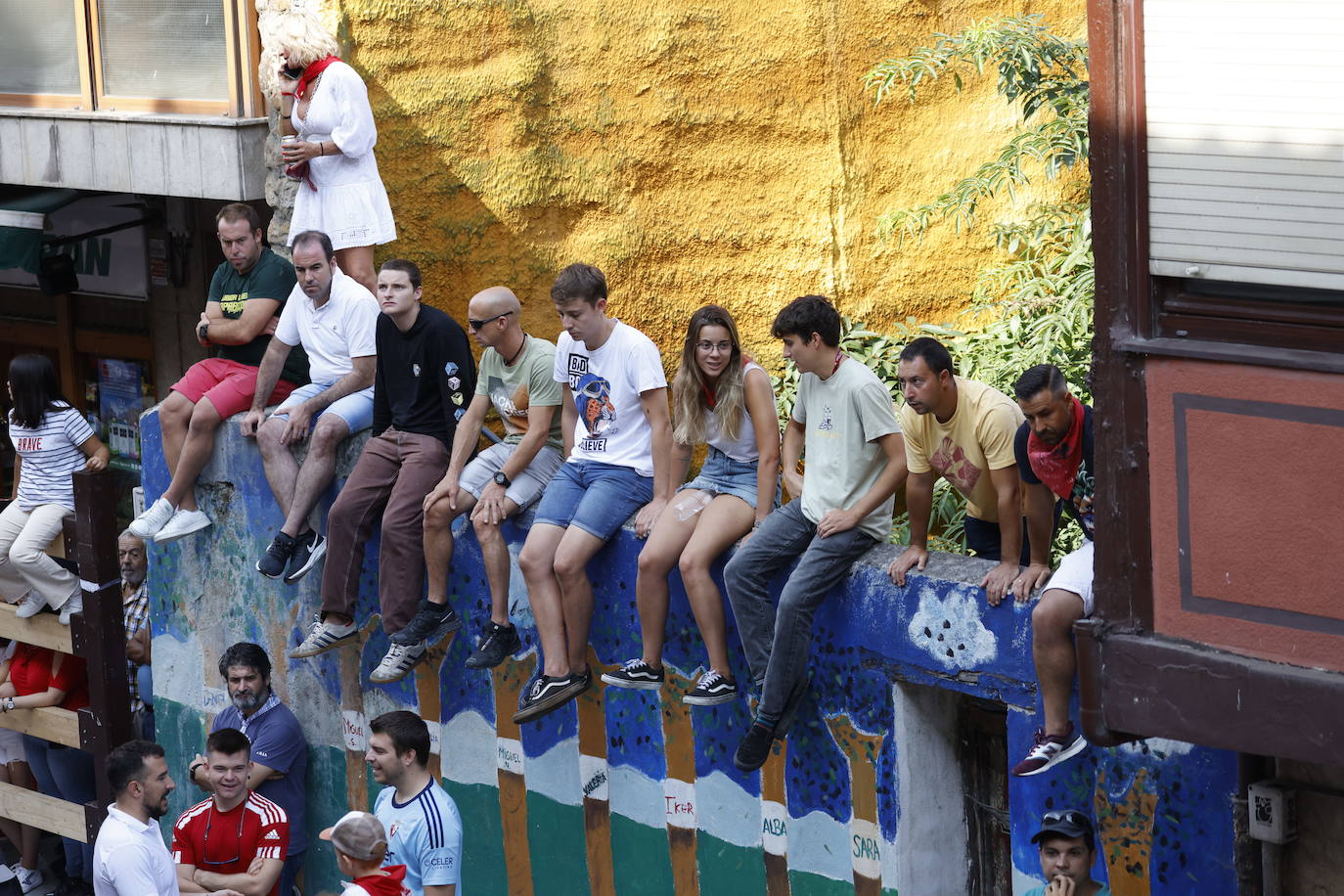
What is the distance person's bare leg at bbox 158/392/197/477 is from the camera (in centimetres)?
840

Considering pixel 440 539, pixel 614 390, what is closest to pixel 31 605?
pixel 440 539

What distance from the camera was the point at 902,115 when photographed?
986 centimetres

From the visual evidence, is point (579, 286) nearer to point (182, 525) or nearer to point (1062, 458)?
point (1062, 458)

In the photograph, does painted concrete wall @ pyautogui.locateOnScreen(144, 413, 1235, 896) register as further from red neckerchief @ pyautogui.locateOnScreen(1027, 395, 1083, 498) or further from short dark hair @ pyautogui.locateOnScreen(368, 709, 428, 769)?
short dark hair @ pyautogui.locateOnScreen(368, 709, 428, 769)

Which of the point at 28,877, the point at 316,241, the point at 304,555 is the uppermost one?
the point at 316,241

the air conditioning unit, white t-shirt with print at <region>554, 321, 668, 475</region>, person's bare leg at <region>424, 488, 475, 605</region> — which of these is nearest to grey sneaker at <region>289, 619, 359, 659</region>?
person's bare leg at <region>424, 488, 475, 605</region>

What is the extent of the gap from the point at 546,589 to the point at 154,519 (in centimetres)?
260

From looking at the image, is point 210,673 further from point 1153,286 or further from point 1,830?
point 1153,286

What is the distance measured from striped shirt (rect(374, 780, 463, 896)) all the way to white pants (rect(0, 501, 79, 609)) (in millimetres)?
3842

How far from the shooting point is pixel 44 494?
9305mm

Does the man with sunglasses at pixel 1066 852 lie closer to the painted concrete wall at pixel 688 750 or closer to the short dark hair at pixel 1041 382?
the painted concrete wall at pixel 688 750

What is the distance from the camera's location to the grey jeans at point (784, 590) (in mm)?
6070

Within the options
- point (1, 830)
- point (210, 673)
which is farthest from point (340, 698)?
point (1, 830)

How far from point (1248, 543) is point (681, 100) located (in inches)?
224
